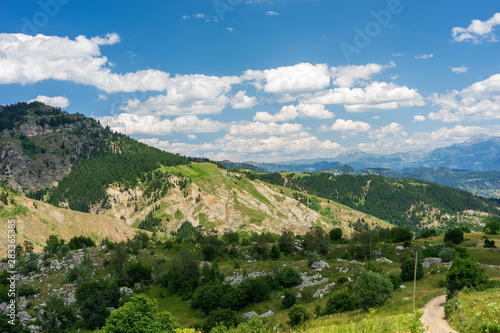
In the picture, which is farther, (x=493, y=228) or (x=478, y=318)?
(x=493, y=228)

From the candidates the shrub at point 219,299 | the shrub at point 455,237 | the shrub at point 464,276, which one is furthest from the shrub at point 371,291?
the shrub at point 455,237

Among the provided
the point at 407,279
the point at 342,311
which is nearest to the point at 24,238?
the point at 342,311

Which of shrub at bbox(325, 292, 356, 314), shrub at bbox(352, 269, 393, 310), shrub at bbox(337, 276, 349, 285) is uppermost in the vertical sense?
shrub at bbox(352, 269, 393, 310)

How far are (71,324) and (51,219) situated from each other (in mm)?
156221

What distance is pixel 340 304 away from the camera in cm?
5419

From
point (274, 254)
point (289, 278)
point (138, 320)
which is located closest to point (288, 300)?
point (289, 278)

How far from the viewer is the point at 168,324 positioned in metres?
45.4

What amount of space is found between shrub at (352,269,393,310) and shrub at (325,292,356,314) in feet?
5.31

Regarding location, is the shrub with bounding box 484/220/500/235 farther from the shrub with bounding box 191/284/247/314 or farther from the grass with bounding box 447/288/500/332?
the grass with bounding box 447/288/500/332

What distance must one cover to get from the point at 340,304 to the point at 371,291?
24.5 feet

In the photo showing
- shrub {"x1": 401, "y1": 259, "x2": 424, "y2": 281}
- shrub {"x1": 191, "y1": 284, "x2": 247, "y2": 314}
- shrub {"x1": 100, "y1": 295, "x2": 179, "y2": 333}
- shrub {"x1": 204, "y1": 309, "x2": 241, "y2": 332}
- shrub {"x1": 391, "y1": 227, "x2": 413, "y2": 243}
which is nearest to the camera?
shrub {"x1": 100, "y1": 295, "x2": 179, "y2": 333}

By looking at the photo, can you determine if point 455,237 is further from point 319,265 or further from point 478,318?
point 478,318

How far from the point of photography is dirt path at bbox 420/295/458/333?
83.2 feet

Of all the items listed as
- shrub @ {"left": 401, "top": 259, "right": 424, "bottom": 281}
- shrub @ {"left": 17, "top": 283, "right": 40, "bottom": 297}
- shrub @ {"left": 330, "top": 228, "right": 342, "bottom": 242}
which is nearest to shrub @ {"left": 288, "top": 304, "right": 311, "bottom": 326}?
shrub @ {"left": 401, "top": 259, "right": 424, "bottom": 281}
